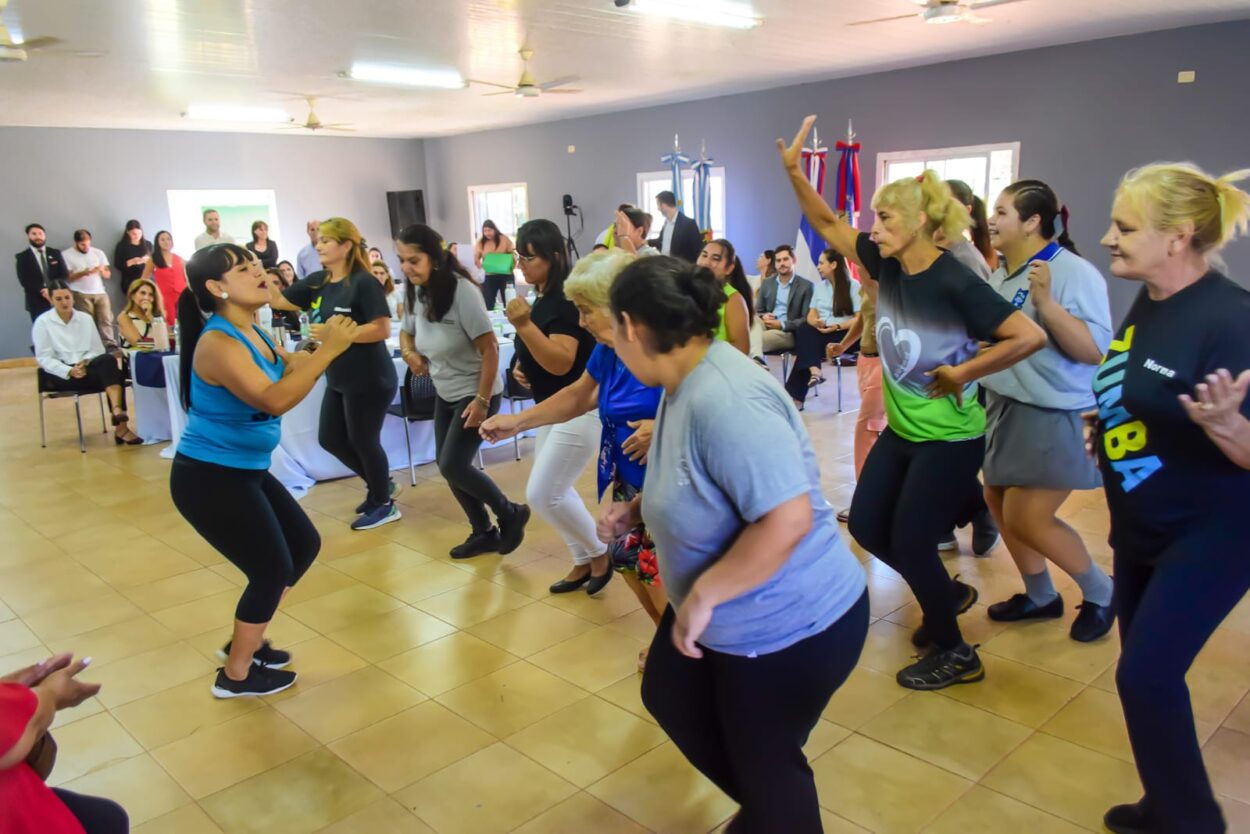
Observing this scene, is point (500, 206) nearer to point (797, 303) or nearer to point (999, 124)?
point (999, 124)

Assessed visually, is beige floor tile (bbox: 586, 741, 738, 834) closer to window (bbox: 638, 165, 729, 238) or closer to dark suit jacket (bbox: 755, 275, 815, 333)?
dark suit jacket (bbox: 755, 275, 815, 333)

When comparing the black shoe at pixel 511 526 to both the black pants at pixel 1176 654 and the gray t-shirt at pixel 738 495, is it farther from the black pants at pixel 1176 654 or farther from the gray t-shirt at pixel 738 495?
the black pants at pixel 1176 654

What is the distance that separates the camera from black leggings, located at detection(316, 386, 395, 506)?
428 cm

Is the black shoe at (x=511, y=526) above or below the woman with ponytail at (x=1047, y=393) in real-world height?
below

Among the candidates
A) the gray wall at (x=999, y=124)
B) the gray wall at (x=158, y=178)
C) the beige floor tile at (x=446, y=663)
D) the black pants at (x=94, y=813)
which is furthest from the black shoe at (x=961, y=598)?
the gray wall at (x=158, y=178)

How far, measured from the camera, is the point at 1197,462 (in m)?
1.70

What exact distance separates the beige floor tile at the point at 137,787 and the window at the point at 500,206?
11732 mm

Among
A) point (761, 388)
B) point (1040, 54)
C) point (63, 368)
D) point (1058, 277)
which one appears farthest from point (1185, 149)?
point (63, 368)

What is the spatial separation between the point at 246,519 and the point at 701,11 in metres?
5.06

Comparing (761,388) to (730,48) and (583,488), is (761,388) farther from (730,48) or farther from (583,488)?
(730,48)

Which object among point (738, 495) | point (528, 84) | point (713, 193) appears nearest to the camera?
point (738, 495)

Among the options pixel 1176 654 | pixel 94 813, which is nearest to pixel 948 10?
pixel 1176 654

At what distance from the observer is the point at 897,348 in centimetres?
Answer: 249

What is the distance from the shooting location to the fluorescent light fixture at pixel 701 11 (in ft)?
19.9
